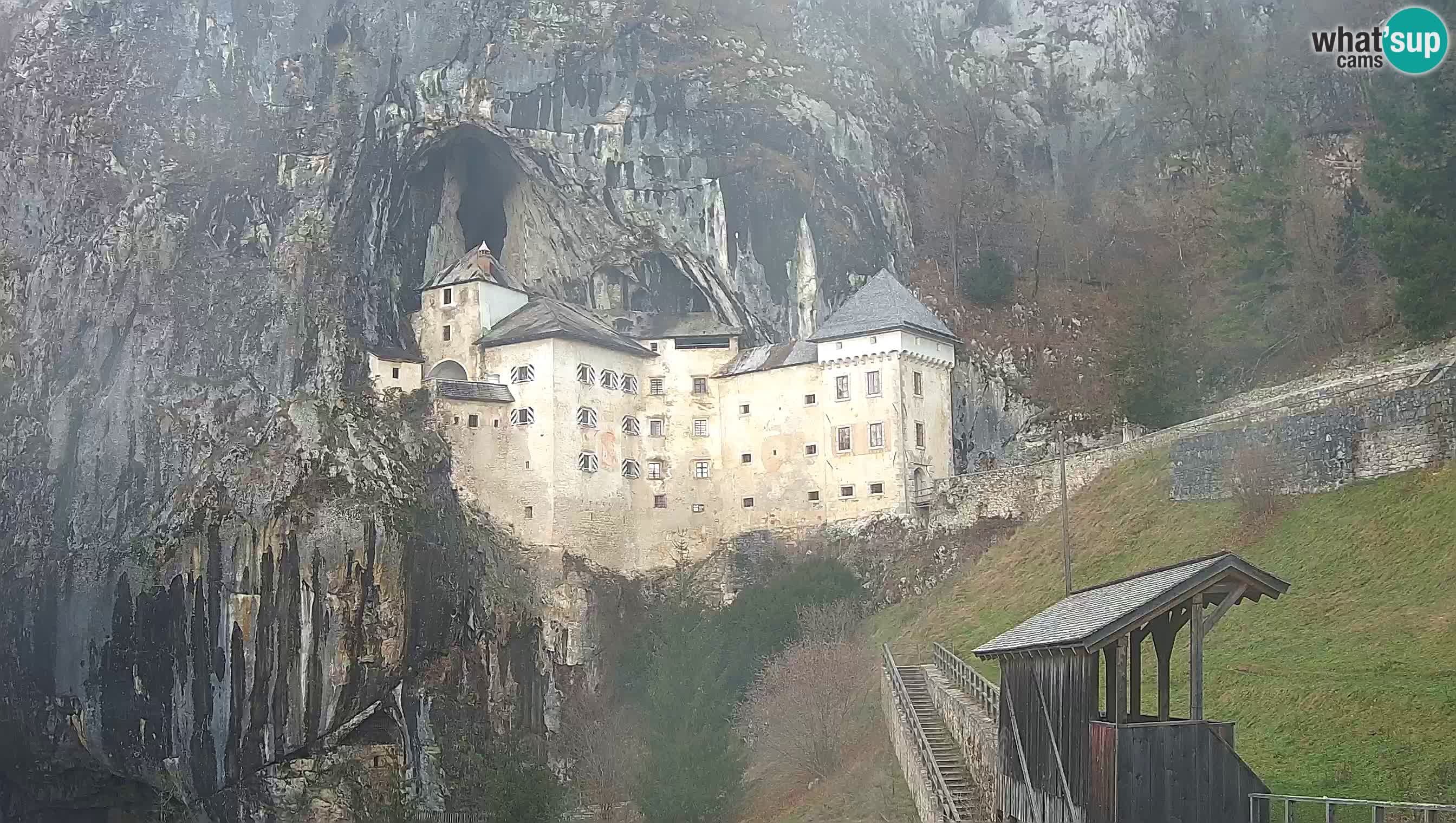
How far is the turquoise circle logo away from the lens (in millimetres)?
46062

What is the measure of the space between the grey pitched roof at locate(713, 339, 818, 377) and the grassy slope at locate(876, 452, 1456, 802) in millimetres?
13707

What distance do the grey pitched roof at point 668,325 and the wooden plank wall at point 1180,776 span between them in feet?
134

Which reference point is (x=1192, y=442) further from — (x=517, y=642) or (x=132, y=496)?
(x=132, y=496)

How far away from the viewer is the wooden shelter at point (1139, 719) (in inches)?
809

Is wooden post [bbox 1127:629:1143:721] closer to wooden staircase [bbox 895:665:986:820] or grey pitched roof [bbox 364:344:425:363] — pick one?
wooden staircase [bbox 895:665:986:820]

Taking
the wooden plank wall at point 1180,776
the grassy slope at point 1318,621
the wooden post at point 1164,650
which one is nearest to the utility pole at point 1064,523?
the grassy slope at point 1318,621

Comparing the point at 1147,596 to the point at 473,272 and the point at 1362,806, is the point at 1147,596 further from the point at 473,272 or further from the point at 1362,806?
the point at 473,272

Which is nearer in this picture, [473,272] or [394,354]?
[394,354]

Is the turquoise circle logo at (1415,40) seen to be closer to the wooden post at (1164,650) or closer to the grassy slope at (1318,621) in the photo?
the grassy slope at (1318,621)

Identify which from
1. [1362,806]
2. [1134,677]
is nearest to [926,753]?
[1134,677]

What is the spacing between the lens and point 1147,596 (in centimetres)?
2098

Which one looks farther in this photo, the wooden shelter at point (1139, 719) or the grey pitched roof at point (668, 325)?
the grey pitched roof at point (668, 325)

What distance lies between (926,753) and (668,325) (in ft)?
111

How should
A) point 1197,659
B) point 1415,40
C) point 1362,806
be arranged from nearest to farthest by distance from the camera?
point 1362,806
point 1197,659
point 1415,40
